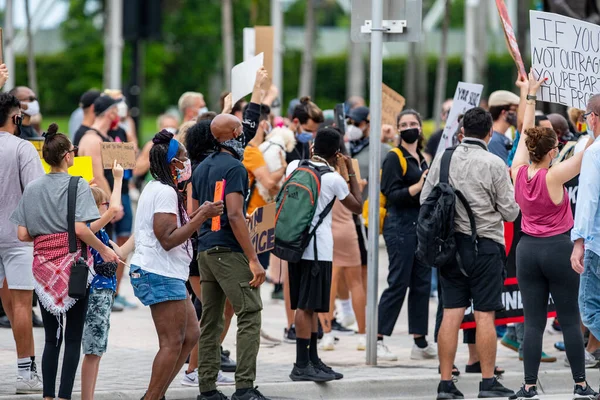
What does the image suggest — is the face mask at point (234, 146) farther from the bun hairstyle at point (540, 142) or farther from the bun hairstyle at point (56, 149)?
the bun hairstyle at point (540, 142)

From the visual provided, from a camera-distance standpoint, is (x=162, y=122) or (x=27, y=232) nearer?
(x=27, y=232)

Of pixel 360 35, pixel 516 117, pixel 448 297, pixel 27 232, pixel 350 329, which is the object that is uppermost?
pixel 360 35

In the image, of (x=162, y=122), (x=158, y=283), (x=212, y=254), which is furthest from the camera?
(x=162, y=122)

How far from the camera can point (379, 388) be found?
8.41 m

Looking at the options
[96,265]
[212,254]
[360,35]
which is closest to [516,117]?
[360,35]

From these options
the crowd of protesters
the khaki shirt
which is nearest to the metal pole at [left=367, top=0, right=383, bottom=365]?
the crowd of protesters

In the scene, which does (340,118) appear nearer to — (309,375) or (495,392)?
(309,375)

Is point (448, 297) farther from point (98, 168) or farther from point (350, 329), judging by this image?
point (98, 168)

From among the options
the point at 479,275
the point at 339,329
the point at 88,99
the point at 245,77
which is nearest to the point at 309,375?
the point at 479,275

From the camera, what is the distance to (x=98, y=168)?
10406 millimetres

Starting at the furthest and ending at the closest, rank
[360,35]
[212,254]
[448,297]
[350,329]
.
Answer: [350,329] < [360,35] < [448,297] < [212,254]

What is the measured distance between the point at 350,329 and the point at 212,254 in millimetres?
3588

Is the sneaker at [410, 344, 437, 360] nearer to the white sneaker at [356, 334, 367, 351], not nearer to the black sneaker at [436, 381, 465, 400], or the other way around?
the white sneaker at [356, 334, 367, 351]

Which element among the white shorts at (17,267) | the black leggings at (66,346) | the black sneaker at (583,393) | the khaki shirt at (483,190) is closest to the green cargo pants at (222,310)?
the black leggings at (66,346)
